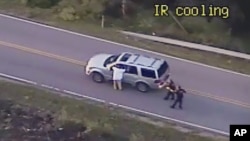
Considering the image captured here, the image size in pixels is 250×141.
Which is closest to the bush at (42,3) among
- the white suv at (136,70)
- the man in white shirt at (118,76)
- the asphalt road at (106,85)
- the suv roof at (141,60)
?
the asphalt road at (106,85)

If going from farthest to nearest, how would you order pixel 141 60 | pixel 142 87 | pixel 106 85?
pixel 106 85, pixel 141 60, pixel 142 87

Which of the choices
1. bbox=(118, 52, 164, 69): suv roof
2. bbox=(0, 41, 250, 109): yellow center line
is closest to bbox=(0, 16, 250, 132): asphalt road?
bbox=(0, 41, 250, 109): yellow center line

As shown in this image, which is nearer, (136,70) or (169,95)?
(169,95)

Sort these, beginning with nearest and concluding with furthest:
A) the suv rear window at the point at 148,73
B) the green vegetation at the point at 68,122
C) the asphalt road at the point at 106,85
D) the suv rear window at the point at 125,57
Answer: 1. the green vegetation at the point at 68,122
2. the asphalt road at the point at 106,85
3. the suv rear window at the point at 148,73
4. the suv rear window at the point at 125,57

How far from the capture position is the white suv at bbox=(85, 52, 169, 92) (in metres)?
23.9

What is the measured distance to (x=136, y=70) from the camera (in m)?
24.0

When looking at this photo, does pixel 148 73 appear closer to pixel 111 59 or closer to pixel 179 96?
pixel 179 96

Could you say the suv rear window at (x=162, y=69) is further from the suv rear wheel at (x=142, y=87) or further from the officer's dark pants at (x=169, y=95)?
the officer's dark pants at (x=169, y=95)

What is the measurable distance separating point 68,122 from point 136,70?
10.2 feet

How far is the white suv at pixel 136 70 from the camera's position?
2389 centimetres

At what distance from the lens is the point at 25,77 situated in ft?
80.7

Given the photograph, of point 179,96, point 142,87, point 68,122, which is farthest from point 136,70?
point 68,122

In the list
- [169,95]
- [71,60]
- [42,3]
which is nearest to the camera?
[169,95]

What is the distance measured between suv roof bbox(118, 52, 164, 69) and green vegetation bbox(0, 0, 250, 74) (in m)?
2.22
